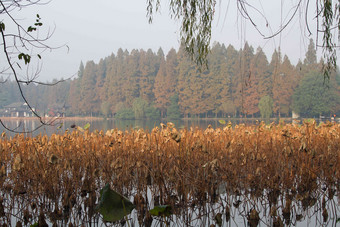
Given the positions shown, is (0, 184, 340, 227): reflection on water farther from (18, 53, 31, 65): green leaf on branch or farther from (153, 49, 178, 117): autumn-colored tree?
(153, 49, 178, 117): autumn-colored tree

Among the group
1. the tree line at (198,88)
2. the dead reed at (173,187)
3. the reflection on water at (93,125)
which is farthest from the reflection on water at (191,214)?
the tree line at (198,88)

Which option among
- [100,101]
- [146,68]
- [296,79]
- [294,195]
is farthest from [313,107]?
[294,195]

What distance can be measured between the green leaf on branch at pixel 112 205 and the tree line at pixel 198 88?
1096 inches

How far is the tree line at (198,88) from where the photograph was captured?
32.2 m

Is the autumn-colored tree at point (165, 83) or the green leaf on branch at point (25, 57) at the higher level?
the autumn-colored tree at point (165, 83)

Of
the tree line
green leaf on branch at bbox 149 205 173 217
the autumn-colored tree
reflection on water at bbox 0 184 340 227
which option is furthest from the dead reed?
the autumn-colored tree

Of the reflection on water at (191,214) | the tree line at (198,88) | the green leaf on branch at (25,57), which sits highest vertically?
the tree line at (198,88)

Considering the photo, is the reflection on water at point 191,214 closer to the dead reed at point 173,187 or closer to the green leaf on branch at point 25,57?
the dead reed at point 173,187

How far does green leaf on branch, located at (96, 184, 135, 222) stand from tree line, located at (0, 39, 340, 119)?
91.4 feet

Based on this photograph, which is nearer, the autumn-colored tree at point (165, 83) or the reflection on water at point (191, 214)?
the reflection on water at point (191, 214)

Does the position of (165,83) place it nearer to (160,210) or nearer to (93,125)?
(93,125)

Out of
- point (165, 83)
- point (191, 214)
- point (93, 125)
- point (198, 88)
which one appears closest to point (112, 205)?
point (191, 214)

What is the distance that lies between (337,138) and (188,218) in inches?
140

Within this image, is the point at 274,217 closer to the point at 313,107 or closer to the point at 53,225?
the point at 53,225
